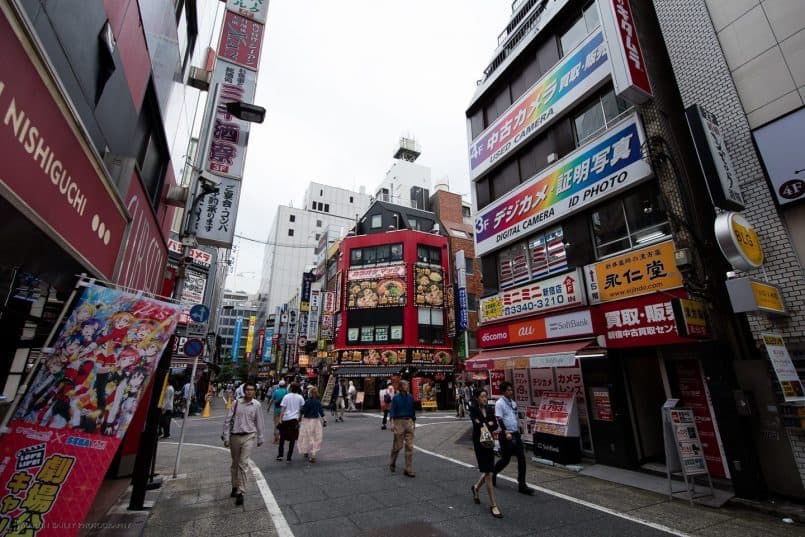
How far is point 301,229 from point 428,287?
152 feet

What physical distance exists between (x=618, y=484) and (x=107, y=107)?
1117 centimetres

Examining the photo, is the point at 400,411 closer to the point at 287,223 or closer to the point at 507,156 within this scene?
the point at 507,156

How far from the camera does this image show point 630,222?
10.1 meters

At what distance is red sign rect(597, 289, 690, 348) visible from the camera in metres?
8.11

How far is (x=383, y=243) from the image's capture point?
34.5 meters

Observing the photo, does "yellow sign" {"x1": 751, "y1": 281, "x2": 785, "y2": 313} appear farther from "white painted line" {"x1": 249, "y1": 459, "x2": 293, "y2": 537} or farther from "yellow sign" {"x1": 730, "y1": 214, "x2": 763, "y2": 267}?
"white painted line" {"x1": 249, "y1": 459, "x2": 293, "y2": 537}

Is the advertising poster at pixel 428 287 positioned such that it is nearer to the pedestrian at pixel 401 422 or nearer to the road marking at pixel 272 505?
the pedestrian at pixel 401 422

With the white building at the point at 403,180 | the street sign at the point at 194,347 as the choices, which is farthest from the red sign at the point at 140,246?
the white building at the point at 403,180

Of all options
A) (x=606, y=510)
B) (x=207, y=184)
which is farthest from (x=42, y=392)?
(x=606, y=510)

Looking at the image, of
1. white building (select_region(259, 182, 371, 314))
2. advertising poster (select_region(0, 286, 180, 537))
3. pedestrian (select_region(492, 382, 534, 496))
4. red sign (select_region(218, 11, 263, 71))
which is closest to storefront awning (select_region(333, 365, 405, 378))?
pedestrian (select_region(492, 382, 534, 496))

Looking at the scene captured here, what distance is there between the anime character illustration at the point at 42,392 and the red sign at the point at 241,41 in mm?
9510

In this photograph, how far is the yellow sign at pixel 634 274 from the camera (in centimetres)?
862

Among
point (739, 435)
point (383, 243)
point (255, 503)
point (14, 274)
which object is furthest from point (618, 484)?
point (383, 243)

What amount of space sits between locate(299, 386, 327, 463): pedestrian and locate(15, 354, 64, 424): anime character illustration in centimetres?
757
